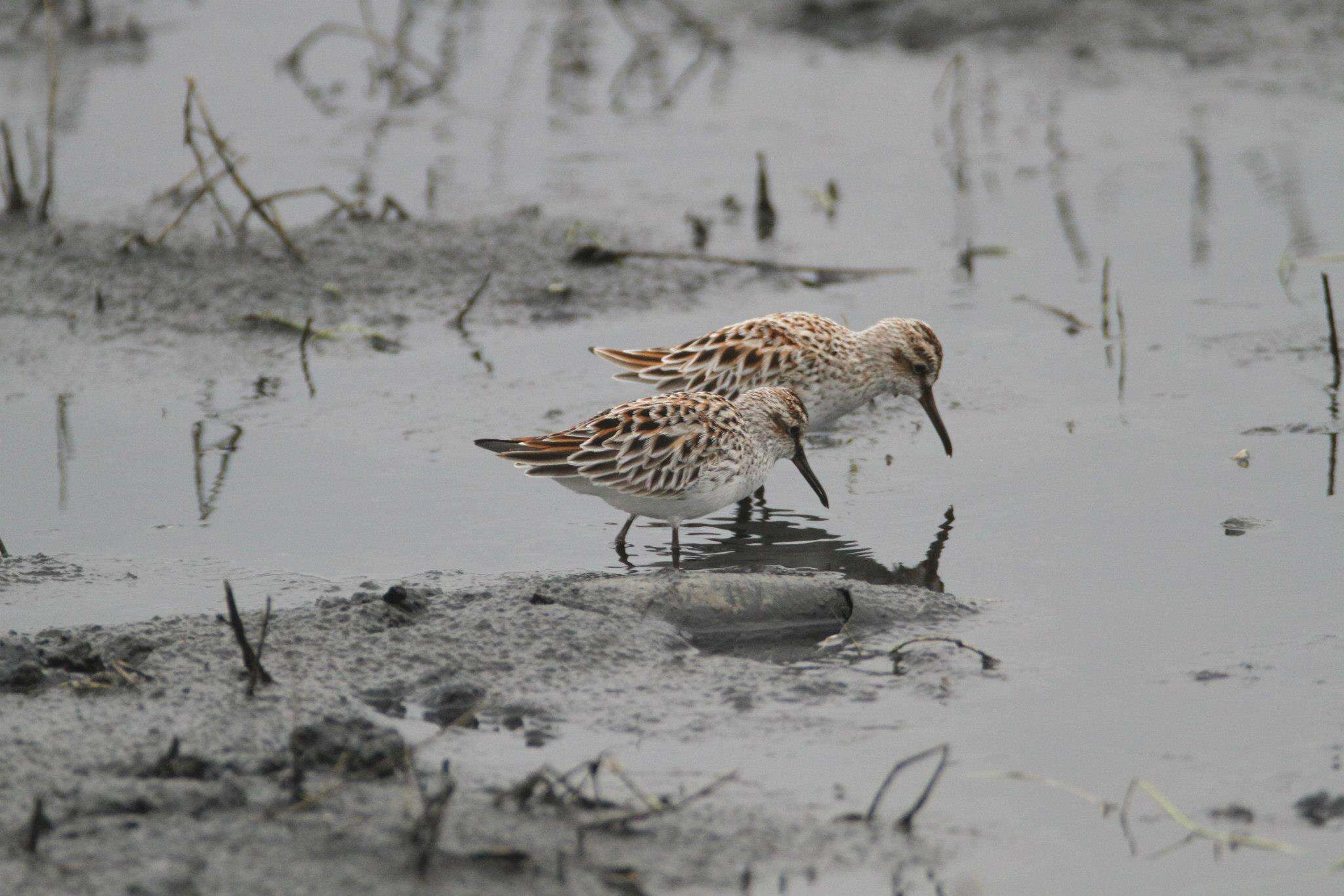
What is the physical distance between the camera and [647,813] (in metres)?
4.73

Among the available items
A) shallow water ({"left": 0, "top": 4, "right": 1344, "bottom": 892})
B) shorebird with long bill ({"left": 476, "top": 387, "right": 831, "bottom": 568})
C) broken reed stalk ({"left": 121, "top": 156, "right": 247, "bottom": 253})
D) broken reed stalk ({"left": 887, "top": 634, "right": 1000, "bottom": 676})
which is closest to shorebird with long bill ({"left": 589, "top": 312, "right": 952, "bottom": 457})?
shallow water ({"left": 0, "top": 4, "right": 1344, "bottom": 892})

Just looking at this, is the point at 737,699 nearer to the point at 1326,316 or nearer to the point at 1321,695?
the point at 1321,695

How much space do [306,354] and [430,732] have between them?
196 inches

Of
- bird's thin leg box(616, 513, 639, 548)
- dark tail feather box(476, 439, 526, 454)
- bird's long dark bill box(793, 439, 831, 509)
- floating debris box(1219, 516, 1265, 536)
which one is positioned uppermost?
dark tail feather box(476, 439, 526, 454)

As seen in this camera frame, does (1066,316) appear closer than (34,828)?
No

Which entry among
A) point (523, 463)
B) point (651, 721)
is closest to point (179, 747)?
point (651, 721)

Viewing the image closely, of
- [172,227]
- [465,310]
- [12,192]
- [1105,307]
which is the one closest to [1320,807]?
[1105,307]

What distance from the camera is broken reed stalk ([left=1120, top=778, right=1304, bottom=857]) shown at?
4859 millimetres

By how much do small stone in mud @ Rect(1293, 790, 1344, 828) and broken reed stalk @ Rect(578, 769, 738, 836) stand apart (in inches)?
71.2

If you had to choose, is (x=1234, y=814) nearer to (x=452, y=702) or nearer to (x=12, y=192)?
(x=452, y=702)

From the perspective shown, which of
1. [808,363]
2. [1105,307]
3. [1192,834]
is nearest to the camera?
[1192,834]

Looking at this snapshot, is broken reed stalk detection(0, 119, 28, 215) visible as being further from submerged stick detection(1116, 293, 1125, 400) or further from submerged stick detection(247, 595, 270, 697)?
submerged stick detection(1116, 293, 1125, 400)

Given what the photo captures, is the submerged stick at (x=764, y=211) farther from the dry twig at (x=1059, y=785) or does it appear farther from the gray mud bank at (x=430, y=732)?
the dry twig at (x=1059, y=785)

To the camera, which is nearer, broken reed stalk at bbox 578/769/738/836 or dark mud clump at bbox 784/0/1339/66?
broken reed stalk at bbox 578/769/738/836
